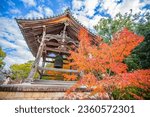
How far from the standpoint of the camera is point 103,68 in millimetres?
7098

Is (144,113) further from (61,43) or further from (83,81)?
(61,43)

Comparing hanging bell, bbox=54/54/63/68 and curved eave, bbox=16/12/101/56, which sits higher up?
curved eave, bbox=16/12/101/56

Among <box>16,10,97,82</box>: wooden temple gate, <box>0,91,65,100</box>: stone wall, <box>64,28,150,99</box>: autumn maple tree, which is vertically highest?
<box>16,10,97,82</box>: wooden temple gate

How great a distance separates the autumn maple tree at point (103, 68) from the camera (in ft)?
19.7

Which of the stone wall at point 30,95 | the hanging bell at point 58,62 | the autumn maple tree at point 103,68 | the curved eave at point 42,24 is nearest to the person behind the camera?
the stone wall at point 30,95

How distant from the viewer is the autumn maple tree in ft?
19.7

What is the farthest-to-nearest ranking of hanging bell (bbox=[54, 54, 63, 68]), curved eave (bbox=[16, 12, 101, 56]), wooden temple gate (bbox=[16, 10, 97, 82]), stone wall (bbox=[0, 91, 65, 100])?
1. hanging bell (bbox=[54, 54, 63, 68])
2. wooden temple gate (bbox=[16, 10, 97, 82])
3. curved eave (bbox=[16, 12, 101, 56])
4. stone wall (bbox=[0, 91, 65, 100])

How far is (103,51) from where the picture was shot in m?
7.87

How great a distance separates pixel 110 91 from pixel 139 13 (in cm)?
910

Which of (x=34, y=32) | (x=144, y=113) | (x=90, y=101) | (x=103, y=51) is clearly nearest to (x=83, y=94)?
(x=90, y=101)

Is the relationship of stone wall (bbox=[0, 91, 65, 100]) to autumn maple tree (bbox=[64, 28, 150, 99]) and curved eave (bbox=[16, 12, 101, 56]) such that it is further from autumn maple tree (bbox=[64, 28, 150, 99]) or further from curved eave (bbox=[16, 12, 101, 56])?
curved eave (bbox=[16, 12, 101, 56])

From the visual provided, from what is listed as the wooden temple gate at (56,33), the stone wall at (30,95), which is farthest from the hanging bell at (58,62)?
the stone wall at (30,95)

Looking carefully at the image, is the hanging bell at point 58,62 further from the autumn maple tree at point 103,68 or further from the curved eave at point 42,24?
the curved eave at point 42,24

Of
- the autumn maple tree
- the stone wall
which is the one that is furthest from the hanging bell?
the stone wall
